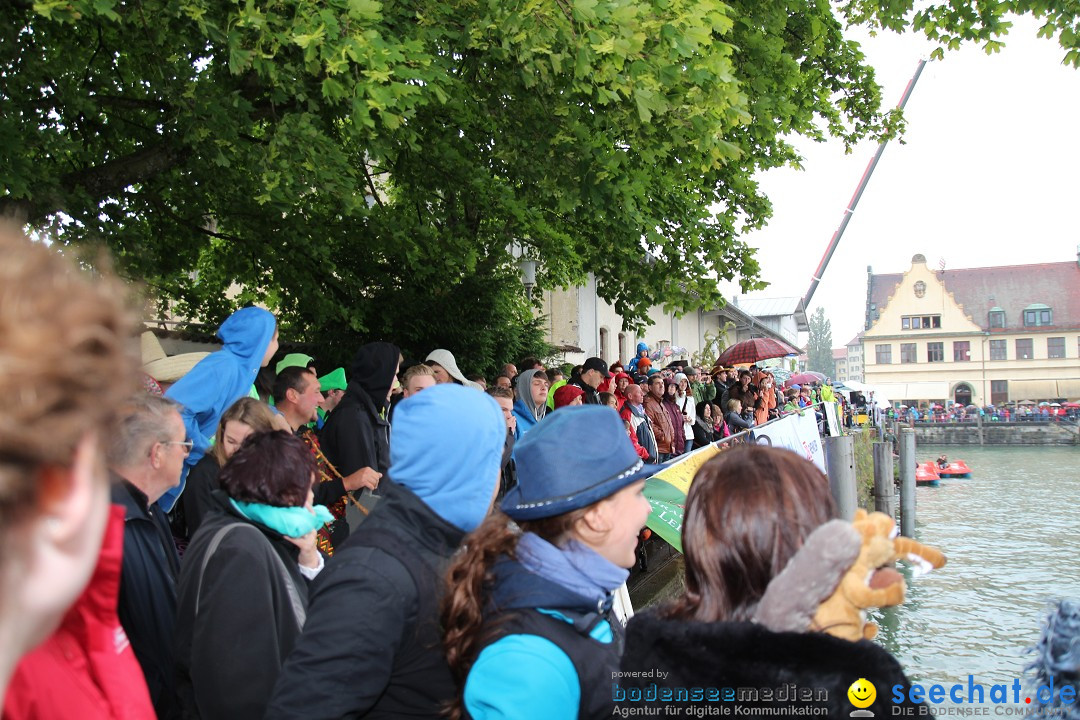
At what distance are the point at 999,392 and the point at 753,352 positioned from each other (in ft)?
226

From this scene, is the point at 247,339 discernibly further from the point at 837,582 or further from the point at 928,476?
the point at 928,476

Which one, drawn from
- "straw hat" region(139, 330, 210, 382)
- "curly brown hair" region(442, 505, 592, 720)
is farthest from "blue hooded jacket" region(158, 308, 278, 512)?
"curly brown hair" region(442, 505, 592, 720)

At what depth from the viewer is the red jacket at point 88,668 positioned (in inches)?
53.7

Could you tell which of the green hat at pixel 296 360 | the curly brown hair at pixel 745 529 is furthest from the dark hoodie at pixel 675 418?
the curly brown hair at pixel 745 529

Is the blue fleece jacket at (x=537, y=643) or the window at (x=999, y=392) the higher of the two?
the window at (x=999, y=392)

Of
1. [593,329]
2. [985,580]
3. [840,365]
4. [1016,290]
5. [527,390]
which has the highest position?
[1016,290]

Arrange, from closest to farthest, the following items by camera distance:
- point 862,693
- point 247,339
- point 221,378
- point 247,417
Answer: point 862,693, point 247,417, point 221,378, point 247,339

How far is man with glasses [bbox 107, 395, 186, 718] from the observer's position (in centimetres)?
298

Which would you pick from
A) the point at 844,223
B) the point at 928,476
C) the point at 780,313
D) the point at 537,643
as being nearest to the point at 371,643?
the point at 537,643

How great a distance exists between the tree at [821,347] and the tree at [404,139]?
5840 inches

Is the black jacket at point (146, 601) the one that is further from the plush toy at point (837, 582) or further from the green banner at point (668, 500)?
the green banner at point (668, 500)

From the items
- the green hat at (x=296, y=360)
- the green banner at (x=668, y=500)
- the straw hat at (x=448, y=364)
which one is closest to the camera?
the green hat at (x=296, y=360)

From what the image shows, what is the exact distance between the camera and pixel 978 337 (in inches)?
3209

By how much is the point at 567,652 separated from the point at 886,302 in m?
94.8
